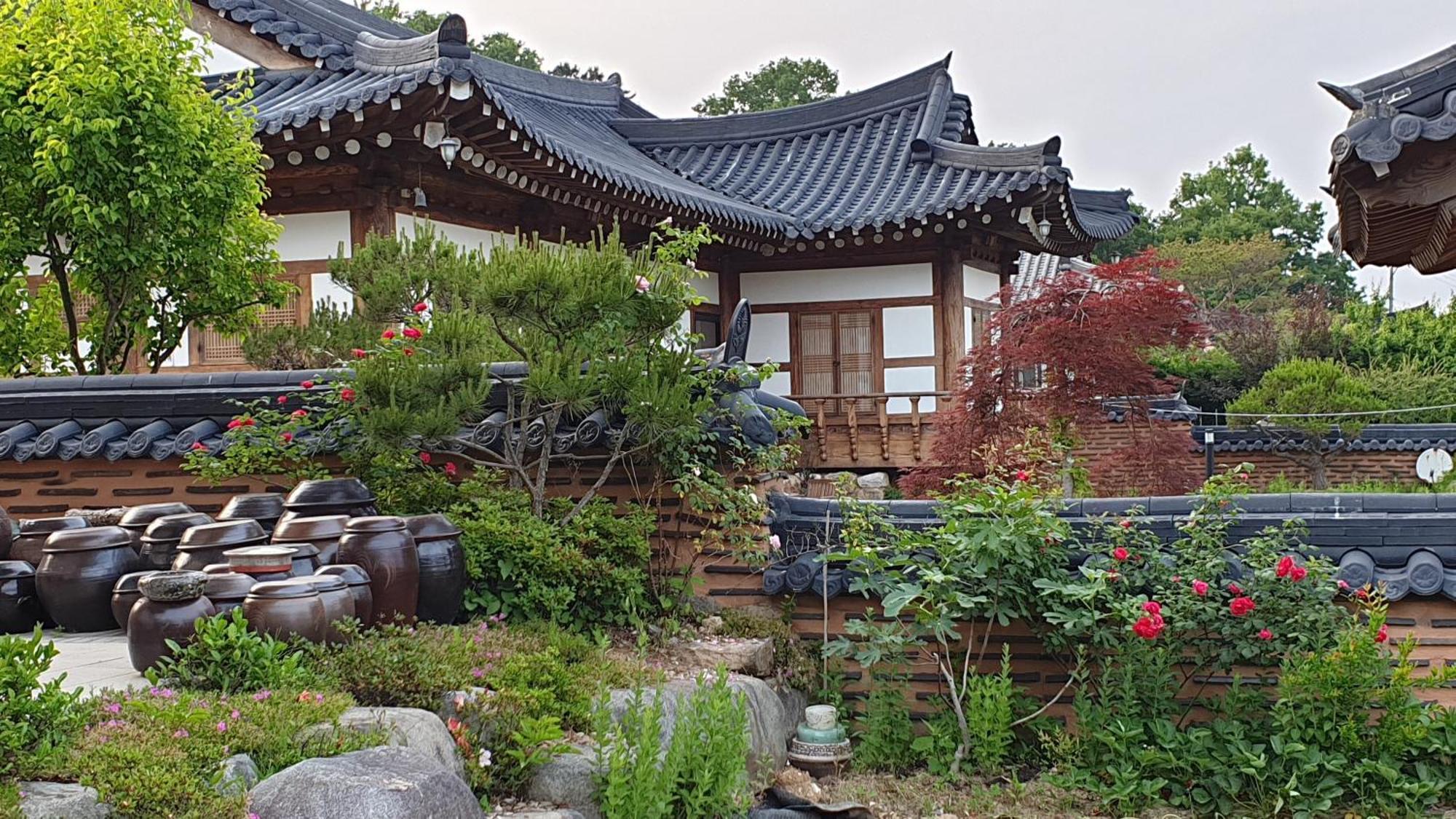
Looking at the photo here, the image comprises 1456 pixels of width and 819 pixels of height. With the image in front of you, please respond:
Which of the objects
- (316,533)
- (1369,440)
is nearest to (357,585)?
(316,533)

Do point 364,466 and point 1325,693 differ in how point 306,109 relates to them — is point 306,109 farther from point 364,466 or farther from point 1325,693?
point 1325,693

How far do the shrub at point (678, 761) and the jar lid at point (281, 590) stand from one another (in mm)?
1139

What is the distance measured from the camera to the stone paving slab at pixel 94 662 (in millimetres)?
4230

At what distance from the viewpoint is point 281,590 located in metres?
4.26

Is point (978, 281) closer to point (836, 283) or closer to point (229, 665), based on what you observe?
point (836, 283)

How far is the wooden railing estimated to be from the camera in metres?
13.3

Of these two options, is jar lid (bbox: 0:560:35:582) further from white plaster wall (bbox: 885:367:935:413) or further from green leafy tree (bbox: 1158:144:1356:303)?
green leafy tree (bbox: 1158:144:1356:303)

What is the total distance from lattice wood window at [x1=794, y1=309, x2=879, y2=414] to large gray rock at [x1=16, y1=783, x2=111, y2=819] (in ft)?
40.2

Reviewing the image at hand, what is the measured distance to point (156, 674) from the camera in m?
4.00

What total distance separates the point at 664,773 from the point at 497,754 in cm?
59

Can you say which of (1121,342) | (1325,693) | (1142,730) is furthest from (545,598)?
(1121,342)

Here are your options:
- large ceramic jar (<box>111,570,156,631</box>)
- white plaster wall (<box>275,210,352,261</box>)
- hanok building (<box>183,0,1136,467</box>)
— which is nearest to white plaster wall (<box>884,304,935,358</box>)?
hanok building (<box>183,0,1136,467</box>)

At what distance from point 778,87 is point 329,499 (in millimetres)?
37512

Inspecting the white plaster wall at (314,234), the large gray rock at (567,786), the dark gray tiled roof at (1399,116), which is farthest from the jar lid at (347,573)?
the white plaster wall at (314,234)
